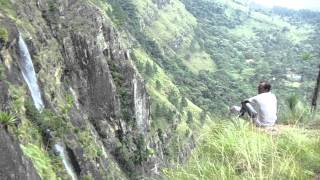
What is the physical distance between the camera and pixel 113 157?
5619 cm

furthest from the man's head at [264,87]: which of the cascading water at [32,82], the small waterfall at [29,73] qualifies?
the small waterfall at [29,73]

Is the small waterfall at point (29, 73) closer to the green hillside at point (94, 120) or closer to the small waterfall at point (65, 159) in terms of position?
the green hillside at point (94, 120)

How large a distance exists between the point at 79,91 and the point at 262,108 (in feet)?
140

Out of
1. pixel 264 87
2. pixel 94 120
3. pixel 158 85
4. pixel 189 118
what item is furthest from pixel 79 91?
pixel 158 85

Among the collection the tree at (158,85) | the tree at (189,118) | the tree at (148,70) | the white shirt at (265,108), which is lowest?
the tree at (189,118)

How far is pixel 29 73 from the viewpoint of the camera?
3569 centimetres

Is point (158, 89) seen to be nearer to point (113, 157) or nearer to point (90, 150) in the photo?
point (113, 157)

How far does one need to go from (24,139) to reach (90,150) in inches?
597

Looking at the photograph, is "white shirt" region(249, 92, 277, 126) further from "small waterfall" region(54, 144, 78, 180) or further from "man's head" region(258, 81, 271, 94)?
"small waterfall" region(54, 144, 78, 180)

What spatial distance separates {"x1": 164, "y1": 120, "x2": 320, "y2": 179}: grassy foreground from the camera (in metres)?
7.54

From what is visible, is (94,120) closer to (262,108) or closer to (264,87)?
(264,87)

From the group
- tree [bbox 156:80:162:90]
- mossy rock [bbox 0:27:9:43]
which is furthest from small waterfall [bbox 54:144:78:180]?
tree [bbox 156:80:162:90]

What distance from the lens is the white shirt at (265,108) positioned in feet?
39.3

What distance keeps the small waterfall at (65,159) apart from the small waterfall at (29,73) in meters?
2.70
